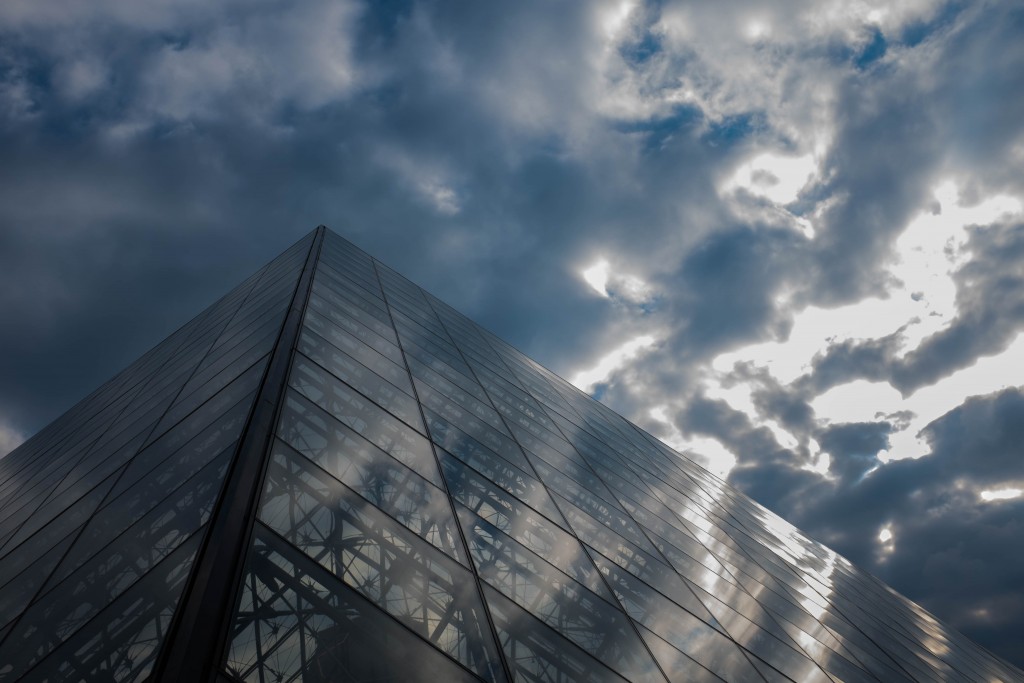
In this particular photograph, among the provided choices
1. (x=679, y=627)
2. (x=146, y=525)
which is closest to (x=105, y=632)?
(x=146, y=525)

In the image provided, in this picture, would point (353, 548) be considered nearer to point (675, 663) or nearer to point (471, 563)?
point (471, 563)

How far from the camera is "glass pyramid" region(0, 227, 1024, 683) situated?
385cm

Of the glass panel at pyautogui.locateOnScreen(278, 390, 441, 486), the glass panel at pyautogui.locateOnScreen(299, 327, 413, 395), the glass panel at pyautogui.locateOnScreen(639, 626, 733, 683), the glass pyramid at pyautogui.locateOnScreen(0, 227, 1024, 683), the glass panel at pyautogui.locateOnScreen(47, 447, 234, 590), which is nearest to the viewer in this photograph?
the glass pyramid at pyautogui.locateOnScreen(0, 227, 1024, 683)

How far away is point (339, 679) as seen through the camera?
3.57m

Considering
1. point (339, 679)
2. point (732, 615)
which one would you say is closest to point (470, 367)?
point (732, 615)

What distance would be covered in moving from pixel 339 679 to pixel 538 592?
3.13 metres

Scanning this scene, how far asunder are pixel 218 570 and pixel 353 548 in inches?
47.3

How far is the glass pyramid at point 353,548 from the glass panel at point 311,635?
0.05 ft

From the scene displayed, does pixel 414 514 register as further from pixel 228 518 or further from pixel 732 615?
pixel 732 615

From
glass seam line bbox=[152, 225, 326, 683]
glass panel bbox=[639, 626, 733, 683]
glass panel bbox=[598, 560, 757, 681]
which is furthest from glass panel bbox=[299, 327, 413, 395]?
glass panel bbox=[639, 626, 733, 683]

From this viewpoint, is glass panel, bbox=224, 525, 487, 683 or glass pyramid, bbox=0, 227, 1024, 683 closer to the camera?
glass panel, bbox=224, 525, 487, 683

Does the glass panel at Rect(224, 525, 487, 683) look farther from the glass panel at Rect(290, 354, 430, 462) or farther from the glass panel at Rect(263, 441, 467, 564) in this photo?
the glass panel at Rect(290, 354, 430, 462)

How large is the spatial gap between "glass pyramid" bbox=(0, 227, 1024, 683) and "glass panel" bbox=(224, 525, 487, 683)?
0.02 m

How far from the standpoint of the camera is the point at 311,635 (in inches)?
149
